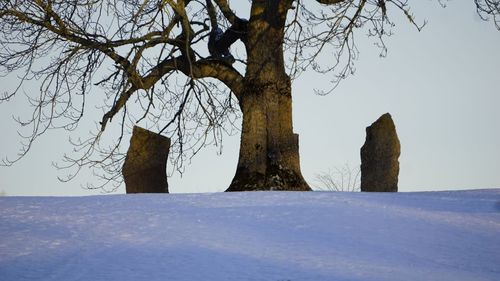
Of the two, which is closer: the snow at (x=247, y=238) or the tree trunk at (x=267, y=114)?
the snow at (x=247, y=238)

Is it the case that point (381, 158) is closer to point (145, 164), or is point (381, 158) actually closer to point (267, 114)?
point (267, 114)

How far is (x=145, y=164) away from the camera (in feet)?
43.0

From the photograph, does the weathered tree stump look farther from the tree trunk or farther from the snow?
the snow

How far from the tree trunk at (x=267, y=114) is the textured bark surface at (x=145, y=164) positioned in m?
1.46

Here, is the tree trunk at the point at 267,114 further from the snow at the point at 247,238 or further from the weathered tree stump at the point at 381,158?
the snow at the point at 247,238

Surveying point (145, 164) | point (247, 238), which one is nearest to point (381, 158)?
point (145, 164)

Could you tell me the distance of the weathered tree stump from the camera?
43.7 ft

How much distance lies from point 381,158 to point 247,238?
796 cm

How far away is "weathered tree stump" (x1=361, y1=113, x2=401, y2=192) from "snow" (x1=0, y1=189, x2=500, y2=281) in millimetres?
5180

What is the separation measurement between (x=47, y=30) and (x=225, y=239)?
804 cm

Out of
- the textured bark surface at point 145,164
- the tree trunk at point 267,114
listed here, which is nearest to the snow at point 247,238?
the tree trunk at point 267,114

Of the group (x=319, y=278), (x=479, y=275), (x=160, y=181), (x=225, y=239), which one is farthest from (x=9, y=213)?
(x=160, y=181)

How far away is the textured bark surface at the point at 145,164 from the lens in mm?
13008

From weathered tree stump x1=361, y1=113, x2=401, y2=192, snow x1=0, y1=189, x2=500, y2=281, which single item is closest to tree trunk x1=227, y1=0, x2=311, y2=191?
weathered tree stump x1=361, y1=113, x2=401, y2=192
